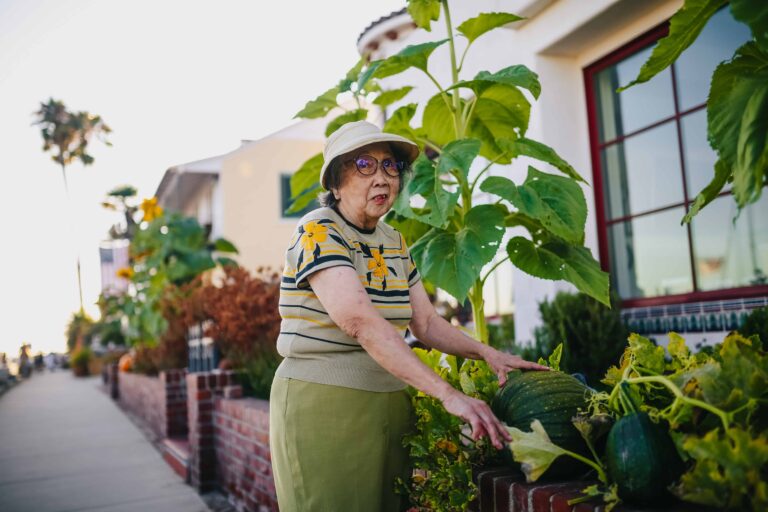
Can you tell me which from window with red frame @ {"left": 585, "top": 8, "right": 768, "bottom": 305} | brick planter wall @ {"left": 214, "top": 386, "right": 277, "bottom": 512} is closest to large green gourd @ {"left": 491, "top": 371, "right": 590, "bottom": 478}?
brick planter wall @ {"left": 214, "top": 386, "right": 277, "bottom": 512}

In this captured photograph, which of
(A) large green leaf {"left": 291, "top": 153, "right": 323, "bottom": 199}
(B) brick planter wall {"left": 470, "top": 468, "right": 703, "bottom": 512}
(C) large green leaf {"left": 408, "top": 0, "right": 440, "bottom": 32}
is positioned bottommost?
Result: (B) brick planter wall {"left": 470, "top": 468, "right": 703, "bottom": 512}

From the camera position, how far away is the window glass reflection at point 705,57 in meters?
4.25

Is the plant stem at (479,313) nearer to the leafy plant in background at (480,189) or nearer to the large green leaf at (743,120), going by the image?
the leafy plant in background at (480,189)

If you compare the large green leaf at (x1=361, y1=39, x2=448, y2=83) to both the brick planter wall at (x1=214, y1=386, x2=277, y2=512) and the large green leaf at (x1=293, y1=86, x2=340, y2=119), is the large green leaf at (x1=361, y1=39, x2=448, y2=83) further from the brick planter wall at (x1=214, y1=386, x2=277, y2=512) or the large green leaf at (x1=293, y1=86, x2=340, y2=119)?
the brick planter wall at (x1=214, y1=386, x2=277, y2=512)

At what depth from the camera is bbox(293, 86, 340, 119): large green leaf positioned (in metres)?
3.15

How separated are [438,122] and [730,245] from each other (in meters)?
2.35

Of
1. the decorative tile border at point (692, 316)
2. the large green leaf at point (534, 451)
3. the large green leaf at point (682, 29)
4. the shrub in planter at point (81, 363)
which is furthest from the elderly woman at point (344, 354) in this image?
the shrub in planter at point (81, 363)

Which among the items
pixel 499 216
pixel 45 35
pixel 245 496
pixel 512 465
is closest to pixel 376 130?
pixel 499 216

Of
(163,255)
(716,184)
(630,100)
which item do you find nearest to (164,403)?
(163,255)

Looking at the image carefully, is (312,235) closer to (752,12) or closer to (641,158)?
(752,12)

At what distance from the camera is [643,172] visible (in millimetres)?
4781

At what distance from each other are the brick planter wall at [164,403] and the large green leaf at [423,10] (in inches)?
216

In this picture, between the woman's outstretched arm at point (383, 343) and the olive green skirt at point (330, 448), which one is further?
the olive green skirt at point (330, 448)

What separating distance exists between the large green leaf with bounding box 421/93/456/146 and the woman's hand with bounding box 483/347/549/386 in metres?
1.28
